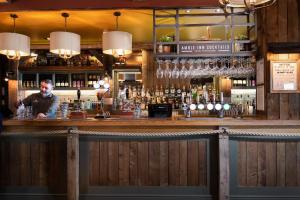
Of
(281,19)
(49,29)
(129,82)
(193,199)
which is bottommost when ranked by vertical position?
(193,199)

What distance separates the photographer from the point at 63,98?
870 centimetres

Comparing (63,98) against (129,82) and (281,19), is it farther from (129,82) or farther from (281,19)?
(281,19)

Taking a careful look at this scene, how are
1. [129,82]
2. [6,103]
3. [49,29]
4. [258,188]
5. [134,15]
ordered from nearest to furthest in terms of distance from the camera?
[258,188] < [134,15] < [49,29] < [129,82] < [6,103]

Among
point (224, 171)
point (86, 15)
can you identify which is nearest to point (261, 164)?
point (224, 171)

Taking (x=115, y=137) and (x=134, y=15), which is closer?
(x=115, y=137)

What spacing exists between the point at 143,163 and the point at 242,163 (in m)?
1.24

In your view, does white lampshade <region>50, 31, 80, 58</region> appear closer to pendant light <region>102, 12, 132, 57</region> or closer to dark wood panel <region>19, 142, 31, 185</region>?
pendant light <region>102, 12, 132, 57</region>

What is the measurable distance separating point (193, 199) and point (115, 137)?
4.09 feet

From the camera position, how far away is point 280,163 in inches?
154

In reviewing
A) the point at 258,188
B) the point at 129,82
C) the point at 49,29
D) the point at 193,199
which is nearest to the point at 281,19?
the point at 258,188

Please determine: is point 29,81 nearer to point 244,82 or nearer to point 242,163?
point 244,82

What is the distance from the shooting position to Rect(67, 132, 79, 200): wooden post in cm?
392

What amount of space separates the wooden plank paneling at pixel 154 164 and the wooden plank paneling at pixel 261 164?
1249 millimetres

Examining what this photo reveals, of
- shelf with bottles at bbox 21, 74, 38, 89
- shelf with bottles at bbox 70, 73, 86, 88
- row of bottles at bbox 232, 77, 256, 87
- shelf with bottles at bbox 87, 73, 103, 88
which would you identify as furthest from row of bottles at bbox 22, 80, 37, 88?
row of bottles at bbox 232, 77, 256, 87
